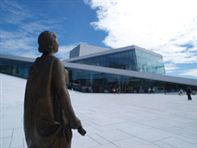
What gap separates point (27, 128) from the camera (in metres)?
1.82

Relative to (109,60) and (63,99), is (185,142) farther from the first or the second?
(109,60)

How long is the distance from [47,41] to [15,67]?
4023 cm

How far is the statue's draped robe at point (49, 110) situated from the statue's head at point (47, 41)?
14cm

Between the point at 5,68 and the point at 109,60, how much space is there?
23.4 metres

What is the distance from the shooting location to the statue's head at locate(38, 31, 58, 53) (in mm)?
1896

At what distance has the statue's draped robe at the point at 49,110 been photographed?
170 cm

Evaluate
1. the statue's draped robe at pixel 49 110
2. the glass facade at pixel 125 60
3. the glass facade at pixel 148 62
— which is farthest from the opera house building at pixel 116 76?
the statue's draped robe at pixel 49 110

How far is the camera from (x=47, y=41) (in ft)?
6.22

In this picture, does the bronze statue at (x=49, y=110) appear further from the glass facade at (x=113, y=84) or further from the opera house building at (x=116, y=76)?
the glass facade at (x=113, y=84)

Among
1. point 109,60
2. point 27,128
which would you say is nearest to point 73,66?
point 109,60

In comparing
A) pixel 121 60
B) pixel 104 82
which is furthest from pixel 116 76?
pixel 121 60

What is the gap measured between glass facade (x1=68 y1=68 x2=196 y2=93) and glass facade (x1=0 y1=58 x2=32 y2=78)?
10.1 meters

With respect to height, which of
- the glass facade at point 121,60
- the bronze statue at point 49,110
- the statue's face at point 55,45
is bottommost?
the bronze statue at point 49,110

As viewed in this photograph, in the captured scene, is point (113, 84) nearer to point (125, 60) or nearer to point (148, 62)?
point (125, 60)
